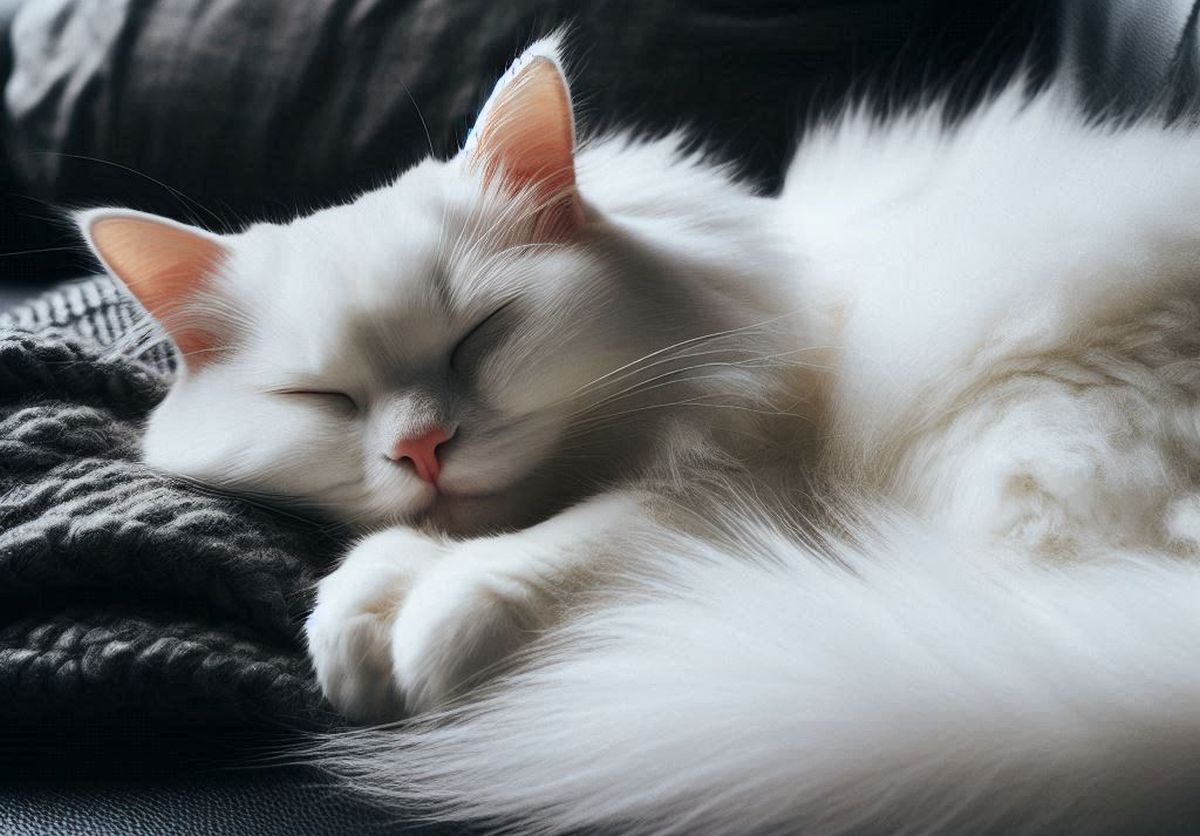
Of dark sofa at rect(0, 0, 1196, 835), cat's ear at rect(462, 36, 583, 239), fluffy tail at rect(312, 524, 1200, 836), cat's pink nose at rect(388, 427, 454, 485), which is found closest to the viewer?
fluffy tail at rect(312, 524, 1200, 836)

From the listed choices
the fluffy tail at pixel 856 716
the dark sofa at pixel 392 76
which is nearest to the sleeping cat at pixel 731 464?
the fluffy tail at pixel 856 716

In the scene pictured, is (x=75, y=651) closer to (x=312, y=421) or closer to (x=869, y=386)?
(x=312, y=421)

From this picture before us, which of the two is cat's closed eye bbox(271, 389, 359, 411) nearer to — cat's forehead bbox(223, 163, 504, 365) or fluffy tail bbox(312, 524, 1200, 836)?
cat's forehead bbox(223, 163, 504, 365)

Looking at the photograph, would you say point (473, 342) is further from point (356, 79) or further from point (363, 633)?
point (356, 79)

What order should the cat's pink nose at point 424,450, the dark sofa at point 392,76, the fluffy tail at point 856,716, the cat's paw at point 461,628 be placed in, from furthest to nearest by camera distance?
the dark sofa at point 392,76 → the cat's pink nose at point 424,450 → the cat's paw at point 461,628 → the fluffy tail at point 856,716

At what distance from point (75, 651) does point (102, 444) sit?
31 centimetres

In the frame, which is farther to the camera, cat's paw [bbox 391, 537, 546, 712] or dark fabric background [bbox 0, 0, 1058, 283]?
dark fabric background [bbox 0, 0, 1058, 283]

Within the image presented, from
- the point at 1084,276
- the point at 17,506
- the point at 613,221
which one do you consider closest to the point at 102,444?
the point at 17,506

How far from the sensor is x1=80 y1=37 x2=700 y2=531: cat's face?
0.89 meters

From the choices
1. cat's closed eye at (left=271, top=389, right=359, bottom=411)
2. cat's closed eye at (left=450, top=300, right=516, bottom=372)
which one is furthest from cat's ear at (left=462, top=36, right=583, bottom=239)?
cat's closed eye at (left=271, top=389, right=359, bottom=411)

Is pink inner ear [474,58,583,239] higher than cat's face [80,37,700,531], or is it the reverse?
pink inner ear [474,58,583,239]

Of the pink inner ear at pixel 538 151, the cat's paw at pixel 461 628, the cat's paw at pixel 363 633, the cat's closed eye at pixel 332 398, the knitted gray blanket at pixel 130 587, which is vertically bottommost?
the knitted gray blanket at pixel 130 587

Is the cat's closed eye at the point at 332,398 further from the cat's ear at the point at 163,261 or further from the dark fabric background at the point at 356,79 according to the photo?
the dark fabric background at the point at 356,79

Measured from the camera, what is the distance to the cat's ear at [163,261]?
98 centimetres
